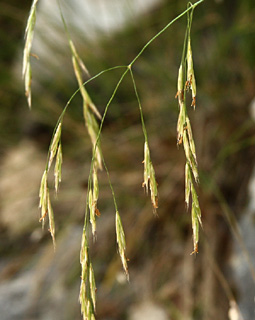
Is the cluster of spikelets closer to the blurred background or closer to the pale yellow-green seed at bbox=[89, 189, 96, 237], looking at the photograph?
the pale yellow-green seed at bbox=[89, 189, 96, 237]

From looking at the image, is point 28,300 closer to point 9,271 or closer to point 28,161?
point 9,271

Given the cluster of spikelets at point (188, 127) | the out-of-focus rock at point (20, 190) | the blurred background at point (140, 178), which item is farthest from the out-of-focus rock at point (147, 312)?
the cluster of spikelets at point (188, 127)

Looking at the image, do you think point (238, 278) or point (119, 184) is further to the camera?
point (119, 184)

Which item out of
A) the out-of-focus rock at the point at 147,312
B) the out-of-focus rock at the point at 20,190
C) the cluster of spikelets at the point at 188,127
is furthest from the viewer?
the out-of-focus rock at the point at 20,190

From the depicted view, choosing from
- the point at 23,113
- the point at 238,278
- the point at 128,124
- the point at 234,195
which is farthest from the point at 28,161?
the point at 238,278

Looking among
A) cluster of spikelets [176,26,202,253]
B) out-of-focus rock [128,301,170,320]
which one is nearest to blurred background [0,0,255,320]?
out-of-focus rock [128,301,170,320]

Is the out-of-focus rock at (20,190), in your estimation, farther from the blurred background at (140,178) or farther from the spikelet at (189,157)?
the spikelet at (189,157)

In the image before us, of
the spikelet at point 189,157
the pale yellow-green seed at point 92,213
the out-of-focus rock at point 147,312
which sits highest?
the spikelet at point 189,157

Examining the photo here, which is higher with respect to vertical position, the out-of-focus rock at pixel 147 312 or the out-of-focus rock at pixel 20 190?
the out-of-focus rock at pixel 20 190

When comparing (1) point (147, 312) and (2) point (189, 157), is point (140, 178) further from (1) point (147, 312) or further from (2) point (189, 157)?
(2) point (189, 157)
